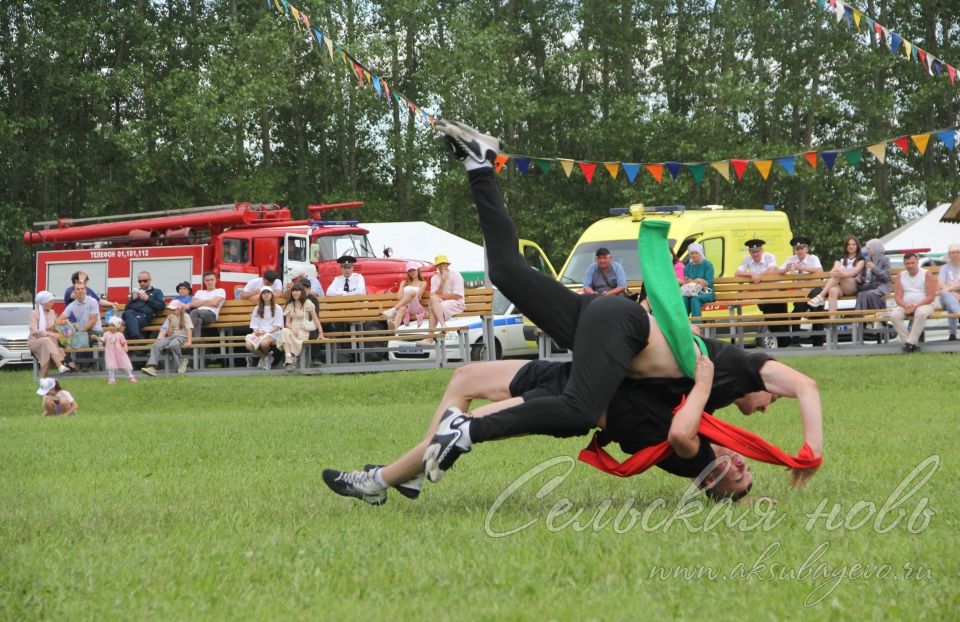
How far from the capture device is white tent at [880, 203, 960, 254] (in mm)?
29578

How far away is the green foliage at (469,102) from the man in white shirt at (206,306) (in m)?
18.2

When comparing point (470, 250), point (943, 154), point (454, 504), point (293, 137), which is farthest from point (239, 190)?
point (454, 504)

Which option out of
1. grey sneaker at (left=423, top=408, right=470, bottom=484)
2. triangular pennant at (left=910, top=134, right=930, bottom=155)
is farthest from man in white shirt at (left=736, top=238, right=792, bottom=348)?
grey sneaker at (left=423, top=408, right=470, bottom=484)

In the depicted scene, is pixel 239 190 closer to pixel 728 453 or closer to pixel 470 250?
pixel 470 250

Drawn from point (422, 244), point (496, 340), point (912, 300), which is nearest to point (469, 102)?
point (422, 244)

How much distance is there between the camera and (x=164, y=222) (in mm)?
28422

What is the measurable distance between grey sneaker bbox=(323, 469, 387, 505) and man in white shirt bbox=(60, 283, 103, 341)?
16031 millimetres

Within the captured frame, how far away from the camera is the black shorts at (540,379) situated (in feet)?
20.6

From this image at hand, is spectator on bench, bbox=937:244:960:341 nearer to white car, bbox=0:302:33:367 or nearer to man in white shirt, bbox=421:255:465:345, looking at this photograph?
man in white shirt, bbox=421:255:465:345

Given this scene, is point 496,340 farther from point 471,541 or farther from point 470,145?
point 471,541

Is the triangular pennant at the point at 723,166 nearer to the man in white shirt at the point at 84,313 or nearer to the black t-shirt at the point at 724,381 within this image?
the man in white shirt at the point at 84,313

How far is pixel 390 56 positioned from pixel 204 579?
3958cm

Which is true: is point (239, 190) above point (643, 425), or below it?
above

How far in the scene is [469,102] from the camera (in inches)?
1539
